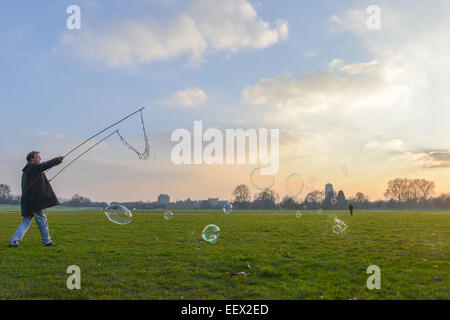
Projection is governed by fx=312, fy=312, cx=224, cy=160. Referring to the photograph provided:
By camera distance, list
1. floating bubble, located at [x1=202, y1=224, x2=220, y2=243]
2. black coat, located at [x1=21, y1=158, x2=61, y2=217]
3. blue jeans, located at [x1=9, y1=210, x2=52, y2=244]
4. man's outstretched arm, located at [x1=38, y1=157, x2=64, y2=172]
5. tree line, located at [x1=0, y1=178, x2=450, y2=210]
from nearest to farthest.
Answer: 1. man's outstretched arm, located at [x1=38, y1=157, x2=64, y2=172]
2. black coat, located at [x1=21, y1=158, x2=61, y2=217]
3. blue jeans, located at [x1=9, y1=210, x2=52, y2=244]
4. floating bubble, located at [x1=202, y1=224, x2=220, y2=243]
5. tree line, located at [x1=0, y1=178, x2=450, y2=210]

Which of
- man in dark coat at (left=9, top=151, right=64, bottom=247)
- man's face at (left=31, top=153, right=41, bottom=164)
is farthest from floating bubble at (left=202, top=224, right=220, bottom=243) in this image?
man's face at (left=31, top=153, right=41, bottom=164)

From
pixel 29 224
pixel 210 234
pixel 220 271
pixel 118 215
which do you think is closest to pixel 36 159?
pixel 29 224

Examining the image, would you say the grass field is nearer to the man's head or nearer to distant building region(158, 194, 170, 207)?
the man's head

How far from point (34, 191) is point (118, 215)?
9.83ft

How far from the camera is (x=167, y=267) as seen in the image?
26.8 ft

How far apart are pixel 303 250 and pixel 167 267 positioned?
17.4 ft

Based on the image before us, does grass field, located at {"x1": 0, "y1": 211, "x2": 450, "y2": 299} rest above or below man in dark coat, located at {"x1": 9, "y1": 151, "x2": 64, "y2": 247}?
below

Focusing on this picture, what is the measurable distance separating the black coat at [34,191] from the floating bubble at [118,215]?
2127 mm

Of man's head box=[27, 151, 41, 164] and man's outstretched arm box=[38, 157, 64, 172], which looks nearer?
man's outstretched arm box=[38, 157, 64, 172]

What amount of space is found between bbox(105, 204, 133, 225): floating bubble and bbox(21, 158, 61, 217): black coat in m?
2.13

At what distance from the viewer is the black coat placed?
1056 cm
